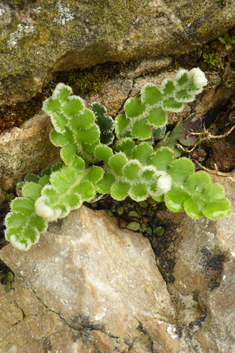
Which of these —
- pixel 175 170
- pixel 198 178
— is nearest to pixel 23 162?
pixel 175 170

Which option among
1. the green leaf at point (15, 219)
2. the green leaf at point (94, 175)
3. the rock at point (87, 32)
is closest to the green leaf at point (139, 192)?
the green leaf at point (94, 175)

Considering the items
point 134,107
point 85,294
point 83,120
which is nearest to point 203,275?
point 85,294

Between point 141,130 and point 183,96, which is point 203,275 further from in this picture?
point 183,96

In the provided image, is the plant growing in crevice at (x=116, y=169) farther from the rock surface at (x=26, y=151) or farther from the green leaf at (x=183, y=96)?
the rock surface at (x=26, y=151)

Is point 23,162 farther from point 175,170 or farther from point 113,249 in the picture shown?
point 175,170

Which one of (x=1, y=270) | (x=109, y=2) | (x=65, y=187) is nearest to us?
(x=109, y=2)

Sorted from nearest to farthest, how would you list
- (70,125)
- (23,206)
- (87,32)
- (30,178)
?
1. (87,32)
2. (23,206)
3. (70,125)
4. (30,178)

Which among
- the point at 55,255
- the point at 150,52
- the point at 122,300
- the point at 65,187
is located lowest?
the point at 122,300

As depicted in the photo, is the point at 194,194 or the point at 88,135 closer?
the point at 194,194
